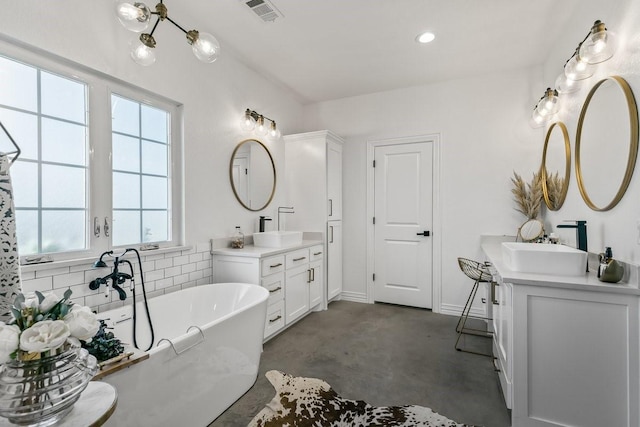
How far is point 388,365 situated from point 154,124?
2755mm

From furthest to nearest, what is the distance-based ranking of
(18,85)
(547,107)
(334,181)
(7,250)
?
(334,181) < (547,107) < (18,85) < (7,250)

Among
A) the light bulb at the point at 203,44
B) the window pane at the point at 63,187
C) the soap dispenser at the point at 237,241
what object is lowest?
the soap dispenser at the point at 237,241

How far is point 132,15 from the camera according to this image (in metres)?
1.62

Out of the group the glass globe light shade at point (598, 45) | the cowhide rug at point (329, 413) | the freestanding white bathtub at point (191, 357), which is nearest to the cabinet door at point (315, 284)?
the freestanding white bathtub at point (191, 357)

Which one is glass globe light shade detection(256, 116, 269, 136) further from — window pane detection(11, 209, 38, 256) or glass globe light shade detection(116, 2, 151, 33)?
window pane detection(11, 209, 38, 256)

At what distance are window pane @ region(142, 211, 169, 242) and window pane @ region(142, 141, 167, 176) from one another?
1.11ft

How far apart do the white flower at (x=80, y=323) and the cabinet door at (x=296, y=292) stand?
7.32 ft

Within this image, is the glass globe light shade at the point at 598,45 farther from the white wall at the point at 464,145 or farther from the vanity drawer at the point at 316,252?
the vanity drawer at the point at 316,252

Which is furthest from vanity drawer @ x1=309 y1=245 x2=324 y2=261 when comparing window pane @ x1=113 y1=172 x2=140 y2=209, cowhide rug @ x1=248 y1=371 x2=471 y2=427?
window pane @ x1=113 y1=172 x2=140 y2=209

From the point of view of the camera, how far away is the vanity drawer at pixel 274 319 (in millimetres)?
2867

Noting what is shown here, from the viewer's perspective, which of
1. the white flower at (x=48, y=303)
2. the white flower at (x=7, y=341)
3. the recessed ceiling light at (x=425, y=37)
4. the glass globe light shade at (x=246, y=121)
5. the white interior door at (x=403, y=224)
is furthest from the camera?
the white interior door at (x=403, y=224)

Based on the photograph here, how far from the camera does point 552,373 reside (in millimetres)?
1681

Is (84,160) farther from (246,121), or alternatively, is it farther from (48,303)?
(246,121)

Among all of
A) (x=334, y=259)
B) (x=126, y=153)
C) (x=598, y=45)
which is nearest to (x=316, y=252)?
(x=334, y=259)
